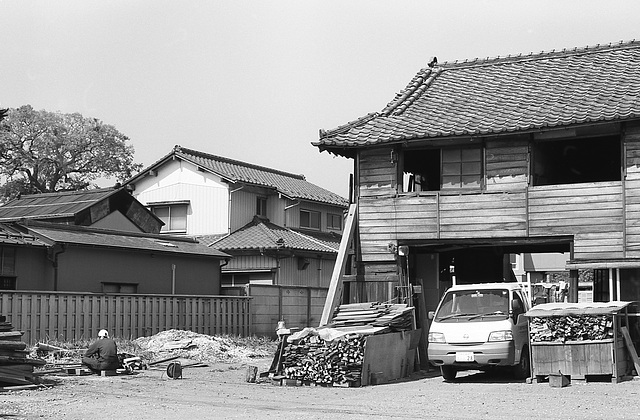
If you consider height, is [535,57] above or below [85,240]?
above

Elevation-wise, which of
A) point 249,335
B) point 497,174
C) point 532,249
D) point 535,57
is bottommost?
point 249,335

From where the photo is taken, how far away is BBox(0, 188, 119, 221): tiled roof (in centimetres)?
3372

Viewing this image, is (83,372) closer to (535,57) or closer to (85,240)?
(85,240)

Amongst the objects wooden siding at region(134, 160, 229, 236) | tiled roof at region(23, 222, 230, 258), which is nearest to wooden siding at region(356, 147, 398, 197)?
tiled roof at region(23, 222, 230, 258)

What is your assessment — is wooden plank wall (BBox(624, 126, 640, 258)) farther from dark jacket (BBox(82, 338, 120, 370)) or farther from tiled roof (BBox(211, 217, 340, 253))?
tiled roof (BBox(211, 217, 340, 253))

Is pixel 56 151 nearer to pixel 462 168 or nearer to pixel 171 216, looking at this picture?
pixel 171 216

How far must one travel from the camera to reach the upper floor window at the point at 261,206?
138 ft

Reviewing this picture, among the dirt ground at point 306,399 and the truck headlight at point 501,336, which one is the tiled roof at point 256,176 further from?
the truck headlight at point 501,336

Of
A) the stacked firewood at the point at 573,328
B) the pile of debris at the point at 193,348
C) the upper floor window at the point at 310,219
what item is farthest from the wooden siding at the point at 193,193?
the stacked firewood at the point at 573,328

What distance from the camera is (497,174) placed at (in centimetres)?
2095

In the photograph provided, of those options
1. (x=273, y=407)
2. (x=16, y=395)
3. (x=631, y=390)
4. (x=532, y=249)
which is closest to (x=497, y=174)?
(x=532, y=249)

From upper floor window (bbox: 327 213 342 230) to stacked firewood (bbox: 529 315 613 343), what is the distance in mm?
28072

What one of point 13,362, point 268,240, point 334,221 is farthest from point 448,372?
point 334,221

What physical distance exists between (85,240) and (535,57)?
46.0 feet
